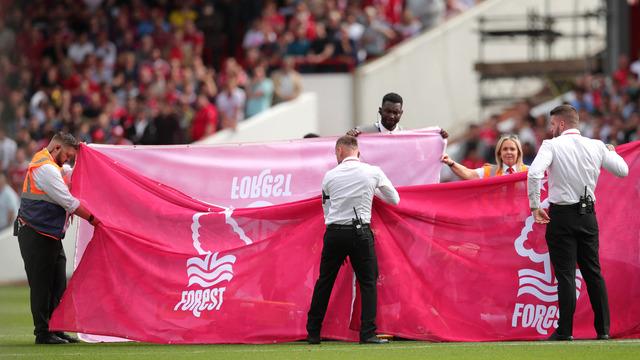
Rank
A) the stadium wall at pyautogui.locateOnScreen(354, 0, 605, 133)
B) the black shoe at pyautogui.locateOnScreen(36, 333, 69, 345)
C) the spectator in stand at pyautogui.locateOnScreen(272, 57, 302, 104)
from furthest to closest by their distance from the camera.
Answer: the stadium wall at pyautogui.locateOnScreen(354, 0, 605, 133) → the spectator in stand at pyautogui.locateOnScreen(272, 57, 302, 104) → the black shoe at pyautogui.locateOnScreen(36, 333, 69, 345)

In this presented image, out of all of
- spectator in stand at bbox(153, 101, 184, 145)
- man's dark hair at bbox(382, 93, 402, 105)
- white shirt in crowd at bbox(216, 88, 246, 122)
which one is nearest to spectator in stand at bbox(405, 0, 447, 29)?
white shirt in crowd at bbox(216, 88, 246, 122)

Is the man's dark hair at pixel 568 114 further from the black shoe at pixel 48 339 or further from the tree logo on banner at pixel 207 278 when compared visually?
the black shoe at pixel 48 339

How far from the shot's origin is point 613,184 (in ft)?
48.5

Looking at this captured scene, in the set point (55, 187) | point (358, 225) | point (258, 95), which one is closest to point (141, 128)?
point (258, 95)

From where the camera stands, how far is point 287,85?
95.3ft

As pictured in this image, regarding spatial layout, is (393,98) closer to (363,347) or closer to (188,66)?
(363,347)

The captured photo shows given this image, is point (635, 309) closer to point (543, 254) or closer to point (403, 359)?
point (543, 254)

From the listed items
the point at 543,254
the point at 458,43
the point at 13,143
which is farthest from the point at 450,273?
the point at 458,43

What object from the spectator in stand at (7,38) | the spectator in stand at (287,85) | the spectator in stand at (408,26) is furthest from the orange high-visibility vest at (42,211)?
the spectator in stand at (408,26)

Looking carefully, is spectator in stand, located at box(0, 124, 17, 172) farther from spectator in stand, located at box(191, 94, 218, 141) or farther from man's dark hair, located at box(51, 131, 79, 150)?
man's dark hair, located at box(51, 131, 79, 150)

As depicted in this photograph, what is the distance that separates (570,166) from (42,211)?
5217mm

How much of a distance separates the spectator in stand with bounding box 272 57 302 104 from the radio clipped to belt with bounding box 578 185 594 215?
15.4 meters

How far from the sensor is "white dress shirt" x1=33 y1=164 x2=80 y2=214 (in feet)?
48.5

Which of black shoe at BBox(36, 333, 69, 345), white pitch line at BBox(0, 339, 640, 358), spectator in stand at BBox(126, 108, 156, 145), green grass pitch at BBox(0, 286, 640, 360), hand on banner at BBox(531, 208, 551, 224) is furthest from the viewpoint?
spectator in stand at BBox(126, 108, 156, 145)
